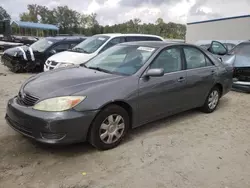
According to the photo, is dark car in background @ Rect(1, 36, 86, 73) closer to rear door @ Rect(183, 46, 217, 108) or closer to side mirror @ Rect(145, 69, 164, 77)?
rear door @ Rect(183, 46, 217, 108)

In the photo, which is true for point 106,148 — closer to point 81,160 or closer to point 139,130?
point 81,160

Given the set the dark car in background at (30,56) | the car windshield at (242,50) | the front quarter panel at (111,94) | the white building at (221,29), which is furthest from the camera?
the white building at (221,29)

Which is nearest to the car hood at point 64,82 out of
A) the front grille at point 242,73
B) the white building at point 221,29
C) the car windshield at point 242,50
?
the front grille at point 242,73

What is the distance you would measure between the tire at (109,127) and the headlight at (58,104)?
15.1 inches

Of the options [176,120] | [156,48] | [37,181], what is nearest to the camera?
[37,181]

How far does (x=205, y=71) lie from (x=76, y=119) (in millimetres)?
3046

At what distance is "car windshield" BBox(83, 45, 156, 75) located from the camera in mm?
4107

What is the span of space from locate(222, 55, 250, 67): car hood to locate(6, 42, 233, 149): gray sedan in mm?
2554

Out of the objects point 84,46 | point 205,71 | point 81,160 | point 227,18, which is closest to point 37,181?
point 81,160

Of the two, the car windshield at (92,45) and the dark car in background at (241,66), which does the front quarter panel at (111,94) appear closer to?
the dark car in background at (241,66)

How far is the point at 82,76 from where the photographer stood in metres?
3.89

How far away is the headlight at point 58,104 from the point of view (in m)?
3.21

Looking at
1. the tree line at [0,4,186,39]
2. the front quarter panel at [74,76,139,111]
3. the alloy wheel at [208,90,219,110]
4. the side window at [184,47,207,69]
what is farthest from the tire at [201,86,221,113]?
the tree line at [0,4,186,39]

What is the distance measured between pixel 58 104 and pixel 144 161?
1.35 meters
